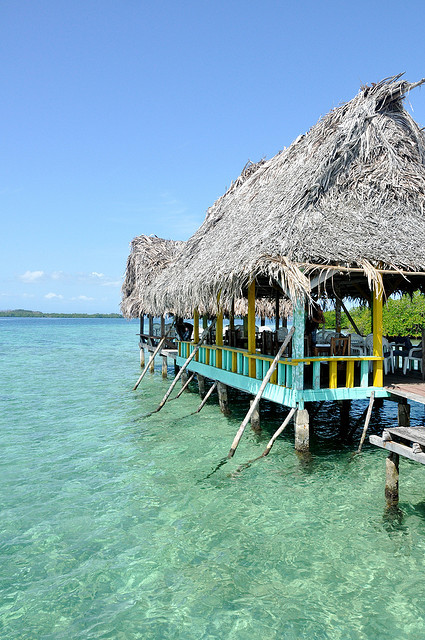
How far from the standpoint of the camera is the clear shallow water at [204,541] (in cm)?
385

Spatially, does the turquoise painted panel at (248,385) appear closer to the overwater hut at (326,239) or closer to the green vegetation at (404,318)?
the overwater hut at (326,239)

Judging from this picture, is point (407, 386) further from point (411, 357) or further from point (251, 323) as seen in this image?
point (251, 323)

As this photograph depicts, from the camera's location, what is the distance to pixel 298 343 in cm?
718

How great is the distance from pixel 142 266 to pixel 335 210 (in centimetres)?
1089

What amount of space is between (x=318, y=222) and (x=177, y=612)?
19.9 feet

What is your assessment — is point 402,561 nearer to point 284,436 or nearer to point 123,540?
point 123,540

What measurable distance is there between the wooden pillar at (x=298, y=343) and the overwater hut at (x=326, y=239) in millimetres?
17

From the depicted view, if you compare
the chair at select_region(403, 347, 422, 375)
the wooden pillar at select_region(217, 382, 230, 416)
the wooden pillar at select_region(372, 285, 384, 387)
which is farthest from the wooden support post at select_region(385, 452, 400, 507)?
the wooden pillar at select_region(217, 382, 230, 416)

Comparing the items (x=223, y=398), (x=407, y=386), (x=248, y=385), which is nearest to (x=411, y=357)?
(x=407, y=386)

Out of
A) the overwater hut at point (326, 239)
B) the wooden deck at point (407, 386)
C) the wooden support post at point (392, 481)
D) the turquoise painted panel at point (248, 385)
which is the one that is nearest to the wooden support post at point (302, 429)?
the overwater hut at point (326, 239)

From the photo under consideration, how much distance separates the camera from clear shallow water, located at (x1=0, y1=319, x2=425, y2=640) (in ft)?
12.6

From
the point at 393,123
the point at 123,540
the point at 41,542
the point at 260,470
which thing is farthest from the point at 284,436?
the point at 393,123

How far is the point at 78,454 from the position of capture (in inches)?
327

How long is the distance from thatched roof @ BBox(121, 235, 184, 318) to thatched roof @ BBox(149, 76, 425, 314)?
23.5 ft
